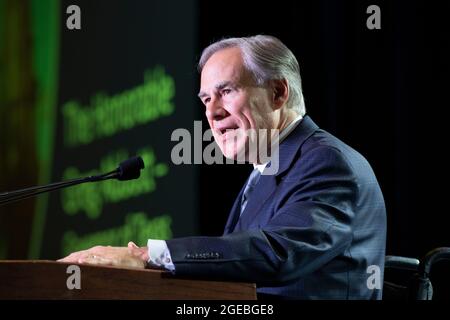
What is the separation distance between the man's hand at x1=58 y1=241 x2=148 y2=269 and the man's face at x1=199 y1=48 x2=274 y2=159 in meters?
0.78

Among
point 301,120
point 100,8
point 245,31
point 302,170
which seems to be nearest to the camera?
point 302,170

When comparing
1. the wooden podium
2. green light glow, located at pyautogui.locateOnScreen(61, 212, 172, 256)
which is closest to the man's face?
the wooden podium

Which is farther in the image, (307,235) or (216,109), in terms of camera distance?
(216,109)

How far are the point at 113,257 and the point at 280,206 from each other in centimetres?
55

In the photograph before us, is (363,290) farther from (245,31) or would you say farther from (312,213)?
(245,31)

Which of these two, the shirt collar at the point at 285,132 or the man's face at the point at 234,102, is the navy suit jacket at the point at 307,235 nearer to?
the shirt collar at the point at 285,132

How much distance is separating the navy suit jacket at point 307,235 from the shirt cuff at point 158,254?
2 cm

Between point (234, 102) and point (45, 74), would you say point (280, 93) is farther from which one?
point (45, 74)

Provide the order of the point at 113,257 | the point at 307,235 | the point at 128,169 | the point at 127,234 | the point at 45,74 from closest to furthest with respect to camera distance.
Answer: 1. the point at 113,257
2. the point at 307,235
3. the point at 128,169
4. the point at 45,74
5. the point at 127,234

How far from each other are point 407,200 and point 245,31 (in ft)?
4.05

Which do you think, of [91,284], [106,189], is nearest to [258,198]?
[91,284]

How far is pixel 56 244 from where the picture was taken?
3.44 m

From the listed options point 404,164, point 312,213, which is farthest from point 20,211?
point 312,213

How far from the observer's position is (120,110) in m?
3.66
